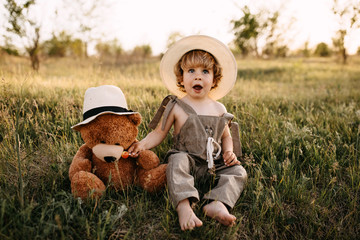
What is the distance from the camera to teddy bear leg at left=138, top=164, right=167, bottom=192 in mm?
2021

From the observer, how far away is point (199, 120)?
2334mm

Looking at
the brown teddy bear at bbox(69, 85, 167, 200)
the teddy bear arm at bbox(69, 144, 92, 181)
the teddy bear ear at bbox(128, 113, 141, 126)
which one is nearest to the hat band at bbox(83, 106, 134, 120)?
the brown teddy bear at bbox(69, 85, 167, 200)

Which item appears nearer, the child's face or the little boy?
the little boy

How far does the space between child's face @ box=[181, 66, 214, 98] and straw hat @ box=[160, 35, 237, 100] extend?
203mm

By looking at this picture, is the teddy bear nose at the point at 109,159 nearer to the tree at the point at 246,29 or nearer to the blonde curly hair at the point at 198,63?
the blonde curly hair at the point at 198,63

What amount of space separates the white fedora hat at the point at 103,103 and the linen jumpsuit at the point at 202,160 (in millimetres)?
550

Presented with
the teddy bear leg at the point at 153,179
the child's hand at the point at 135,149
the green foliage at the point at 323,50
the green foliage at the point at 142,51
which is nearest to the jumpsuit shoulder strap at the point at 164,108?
the child's hand at the point at 135,149

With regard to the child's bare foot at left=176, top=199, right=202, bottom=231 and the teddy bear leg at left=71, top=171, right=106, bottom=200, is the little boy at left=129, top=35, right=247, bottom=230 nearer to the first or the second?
the child's bare foot at left=176, top=199, right=202, bottom=231

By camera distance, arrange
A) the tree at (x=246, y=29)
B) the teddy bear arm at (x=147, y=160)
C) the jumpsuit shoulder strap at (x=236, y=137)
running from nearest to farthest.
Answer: the teddy bear arm at (x=147, y=160) < the jumpsuit shoulder strap at (x=236, y=137) < the tree at (x=246, y=29)

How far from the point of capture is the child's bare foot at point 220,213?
173 cm

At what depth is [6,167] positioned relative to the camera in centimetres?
207

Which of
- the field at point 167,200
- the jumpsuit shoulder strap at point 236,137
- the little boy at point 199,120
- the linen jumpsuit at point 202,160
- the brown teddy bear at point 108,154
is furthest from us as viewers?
the jumpsuit shoulder strap at point 236,137

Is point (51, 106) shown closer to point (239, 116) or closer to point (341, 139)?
point (239, 116)

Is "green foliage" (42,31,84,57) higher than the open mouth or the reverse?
higher
